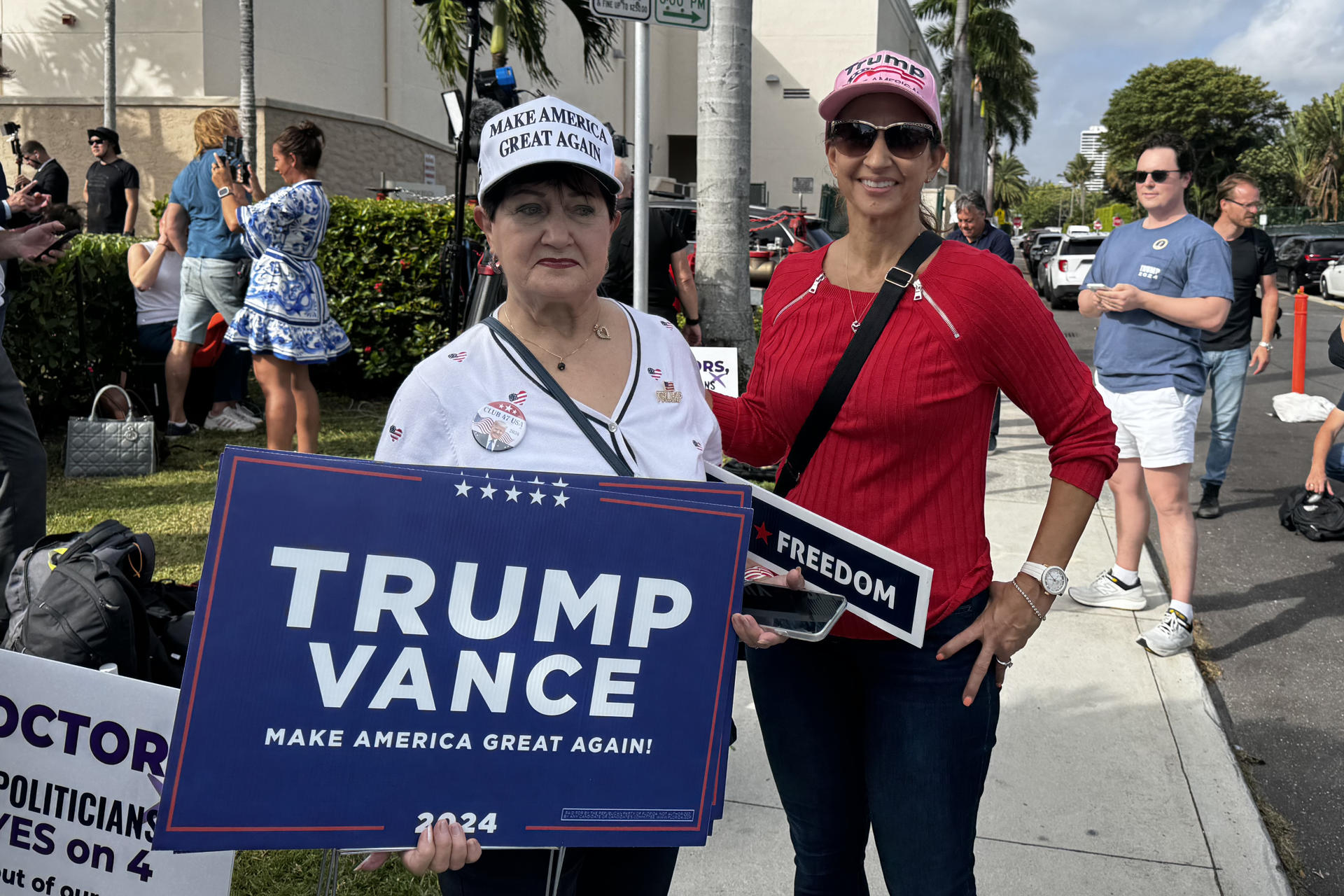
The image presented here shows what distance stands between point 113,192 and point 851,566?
12.8 m

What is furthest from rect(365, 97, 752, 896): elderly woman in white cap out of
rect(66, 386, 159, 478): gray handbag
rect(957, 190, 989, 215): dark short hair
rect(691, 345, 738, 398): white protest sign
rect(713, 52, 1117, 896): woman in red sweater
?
rect(957, 190, 989, 215): dark short hair

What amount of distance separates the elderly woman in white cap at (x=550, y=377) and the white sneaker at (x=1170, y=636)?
3.57 meters

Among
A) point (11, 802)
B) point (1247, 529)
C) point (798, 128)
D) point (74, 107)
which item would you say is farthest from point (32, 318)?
point (798, 128)

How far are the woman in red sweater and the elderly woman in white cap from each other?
1.12 ft

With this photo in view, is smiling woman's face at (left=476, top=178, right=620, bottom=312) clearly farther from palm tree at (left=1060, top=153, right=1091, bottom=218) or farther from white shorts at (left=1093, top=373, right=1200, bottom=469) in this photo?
palm tree at (left=1060, top=153, right=1091, bottom=218)

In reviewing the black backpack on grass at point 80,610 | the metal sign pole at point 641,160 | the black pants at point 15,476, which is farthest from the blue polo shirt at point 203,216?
the black backpack on grass at point 80,610

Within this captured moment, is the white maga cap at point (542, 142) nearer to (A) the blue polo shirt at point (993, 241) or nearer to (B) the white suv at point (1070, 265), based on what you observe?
(A) the blue polo shirt at point (993, 241)

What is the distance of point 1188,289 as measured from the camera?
4891 mm

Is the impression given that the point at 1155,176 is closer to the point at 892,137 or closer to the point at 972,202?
the point at 892,137

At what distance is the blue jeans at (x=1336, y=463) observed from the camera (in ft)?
18.8

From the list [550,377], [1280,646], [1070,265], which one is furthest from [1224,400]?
[1070,265]

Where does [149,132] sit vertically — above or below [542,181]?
above

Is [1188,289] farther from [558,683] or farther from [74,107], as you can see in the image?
[74,107]

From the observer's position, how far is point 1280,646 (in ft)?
16.9
